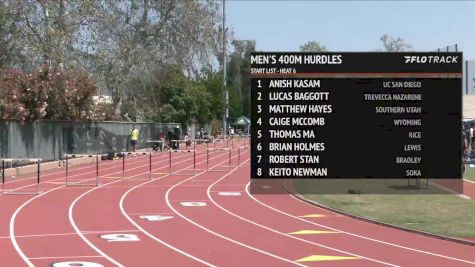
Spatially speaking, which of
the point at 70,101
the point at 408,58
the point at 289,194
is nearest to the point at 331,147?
the point at 408,58

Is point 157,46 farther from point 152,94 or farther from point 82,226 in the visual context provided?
point 82,226

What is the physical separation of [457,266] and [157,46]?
132 feet

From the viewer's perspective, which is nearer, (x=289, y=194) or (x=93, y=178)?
(x=289, y=194)

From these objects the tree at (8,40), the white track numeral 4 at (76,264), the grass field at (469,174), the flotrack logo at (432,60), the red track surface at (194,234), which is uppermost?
the tree at (8,40)

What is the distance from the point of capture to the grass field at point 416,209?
14312mm

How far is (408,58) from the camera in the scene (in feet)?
46.8

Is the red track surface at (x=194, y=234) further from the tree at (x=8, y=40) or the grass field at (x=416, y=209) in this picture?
the tree at (x=8, y=40)

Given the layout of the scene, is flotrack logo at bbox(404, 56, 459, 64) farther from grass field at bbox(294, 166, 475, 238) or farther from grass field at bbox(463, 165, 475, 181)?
grass field at bbox(463, 165, 475, 181)

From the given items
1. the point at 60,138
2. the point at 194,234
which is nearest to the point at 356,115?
the point at 194,234

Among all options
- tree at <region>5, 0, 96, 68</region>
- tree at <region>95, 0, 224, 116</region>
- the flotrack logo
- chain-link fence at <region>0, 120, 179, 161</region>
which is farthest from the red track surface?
tree at <region>95, 0, 224, 116</region>

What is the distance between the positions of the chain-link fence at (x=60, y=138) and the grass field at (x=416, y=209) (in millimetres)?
13597
